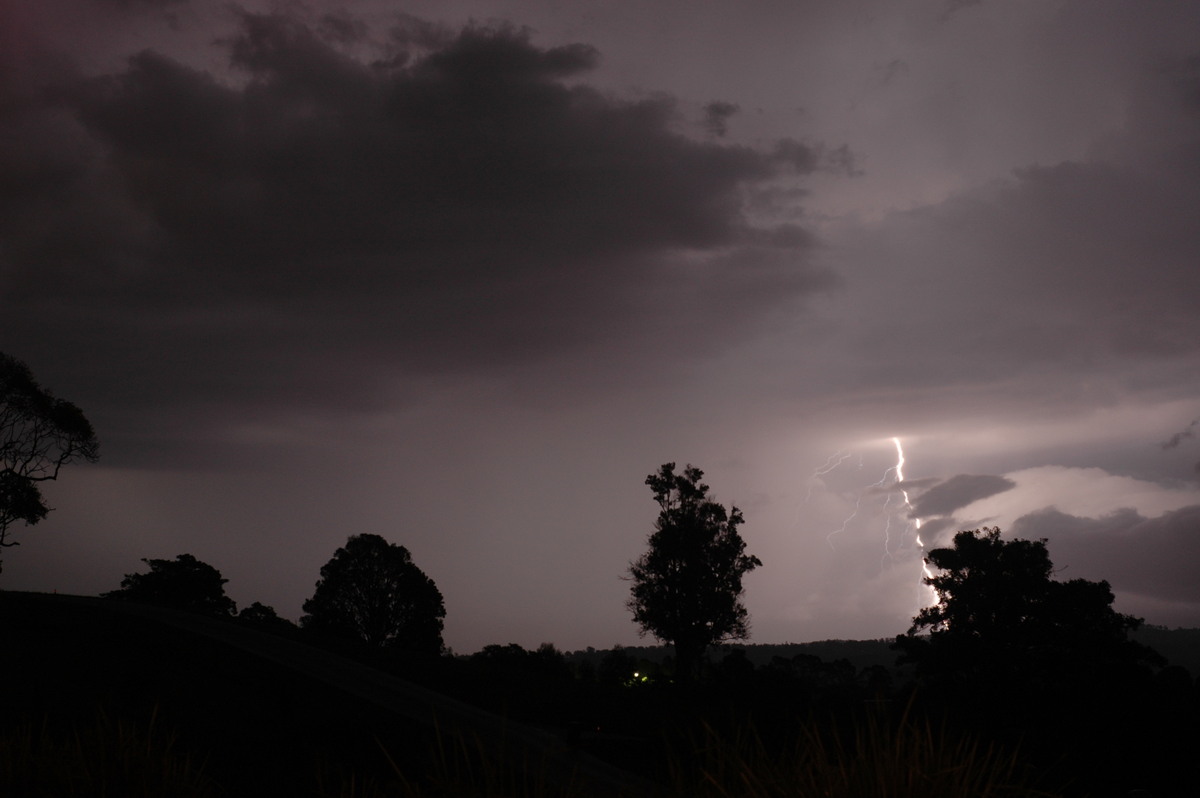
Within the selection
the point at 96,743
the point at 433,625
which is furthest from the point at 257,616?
the point at 96,743

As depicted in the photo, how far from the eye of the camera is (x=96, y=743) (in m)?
9.62

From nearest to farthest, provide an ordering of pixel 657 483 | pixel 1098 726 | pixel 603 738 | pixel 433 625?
pixel 603 738 < pixel 1098 726 < pixel 657 483 < pixel 433 625

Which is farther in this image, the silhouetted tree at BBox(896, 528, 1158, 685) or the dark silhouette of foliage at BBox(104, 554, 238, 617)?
the dark silhouette of foliage at BBox(104, 554, 238, 617)

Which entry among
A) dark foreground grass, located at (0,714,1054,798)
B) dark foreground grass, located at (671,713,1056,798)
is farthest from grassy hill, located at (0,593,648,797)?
dark foreground grass, located at (671,713,1056,798)

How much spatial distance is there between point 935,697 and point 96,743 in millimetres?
39506

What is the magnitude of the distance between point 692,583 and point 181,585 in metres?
46.3

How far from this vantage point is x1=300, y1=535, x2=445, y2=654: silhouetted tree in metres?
60.2

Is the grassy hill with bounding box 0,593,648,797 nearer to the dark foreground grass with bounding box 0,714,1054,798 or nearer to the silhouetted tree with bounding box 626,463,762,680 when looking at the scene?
the dark foreground grass with bounding box 0,714,1054,798

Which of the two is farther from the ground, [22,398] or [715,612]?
[22,398]

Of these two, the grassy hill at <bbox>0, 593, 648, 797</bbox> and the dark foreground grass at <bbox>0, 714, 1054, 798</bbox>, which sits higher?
the dark foreground grass at <bbox>0, 714, 1054, 798</bbox>

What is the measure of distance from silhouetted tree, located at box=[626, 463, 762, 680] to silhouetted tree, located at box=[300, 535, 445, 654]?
17.1 m

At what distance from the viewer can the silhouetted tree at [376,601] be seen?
60.2 metres

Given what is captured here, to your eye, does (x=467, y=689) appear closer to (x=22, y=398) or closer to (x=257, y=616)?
(x=22, y=398)

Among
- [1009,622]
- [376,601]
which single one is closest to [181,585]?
[376,601]
